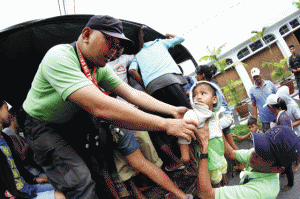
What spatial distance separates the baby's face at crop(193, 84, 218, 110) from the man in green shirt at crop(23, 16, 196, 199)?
272 mm

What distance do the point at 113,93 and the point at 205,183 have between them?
1.29m

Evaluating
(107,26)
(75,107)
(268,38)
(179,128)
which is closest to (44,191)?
(75,107)

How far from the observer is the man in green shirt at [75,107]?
3.33ft

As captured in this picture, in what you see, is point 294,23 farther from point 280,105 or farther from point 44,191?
point 44,191

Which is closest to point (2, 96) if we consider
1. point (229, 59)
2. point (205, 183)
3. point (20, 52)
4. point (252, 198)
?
point (20, 52)

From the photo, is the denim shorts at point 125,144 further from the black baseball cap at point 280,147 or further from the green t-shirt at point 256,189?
the black baseball cap at point 280,147

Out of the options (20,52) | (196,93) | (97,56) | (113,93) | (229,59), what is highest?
(20,52)

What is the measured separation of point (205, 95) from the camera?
164cm

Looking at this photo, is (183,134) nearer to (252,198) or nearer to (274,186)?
(252,198)

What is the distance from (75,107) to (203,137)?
3.82 ft

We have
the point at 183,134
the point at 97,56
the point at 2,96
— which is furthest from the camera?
the point at 2,96

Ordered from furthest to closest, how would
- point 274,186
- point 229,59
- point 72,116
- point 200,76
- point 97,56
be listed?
point 229,59 → point 200,76 → point 274,186 → point 72,116 → point 97,56

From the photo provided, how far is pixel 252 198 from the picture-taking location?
5.10 ft

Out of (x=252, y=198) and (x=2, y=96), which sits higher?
(x=2, y=96)
